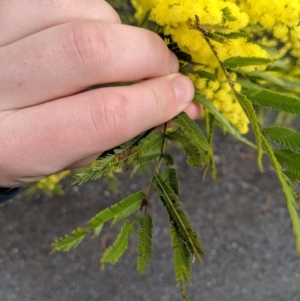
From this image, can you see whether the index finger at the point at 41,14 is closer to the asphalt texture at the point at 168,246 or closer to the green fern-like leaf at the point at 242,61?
the green fern-like leaf at the point at 242,61

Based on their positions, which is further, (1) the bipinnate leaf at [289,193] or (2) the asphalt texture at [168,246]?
(2) the asphalt texture at [168,246]

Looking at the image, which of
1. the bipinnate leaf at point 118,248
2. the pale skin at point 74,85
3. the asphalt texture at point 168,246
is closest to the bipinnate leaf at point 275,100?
the pale skin at point 74,85

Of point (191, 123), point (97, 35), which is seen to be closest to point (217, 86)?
point (191, 123)

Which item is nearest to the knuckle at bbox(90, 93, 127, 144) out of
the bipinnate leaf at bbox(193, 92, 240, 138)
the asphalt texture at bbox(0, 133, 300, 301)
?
the bipinnate leaf at bbox(193, 92, 240, 138)

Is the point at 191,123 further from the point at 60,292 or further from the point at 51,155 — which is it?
the point at 60,292

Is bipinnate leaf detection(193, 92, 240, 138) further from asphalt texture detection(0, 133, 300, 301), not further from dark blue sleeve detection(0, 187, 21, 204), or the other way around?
asphalt texture detection(0, 133, 300, 301)

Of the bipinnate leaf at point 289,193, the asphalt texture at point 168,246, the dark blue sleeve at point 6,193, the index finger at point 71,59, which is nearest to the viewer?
the bipinnate leaf at point 289,193

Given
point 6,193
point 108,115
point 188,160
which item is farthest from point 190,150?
point 6,193
